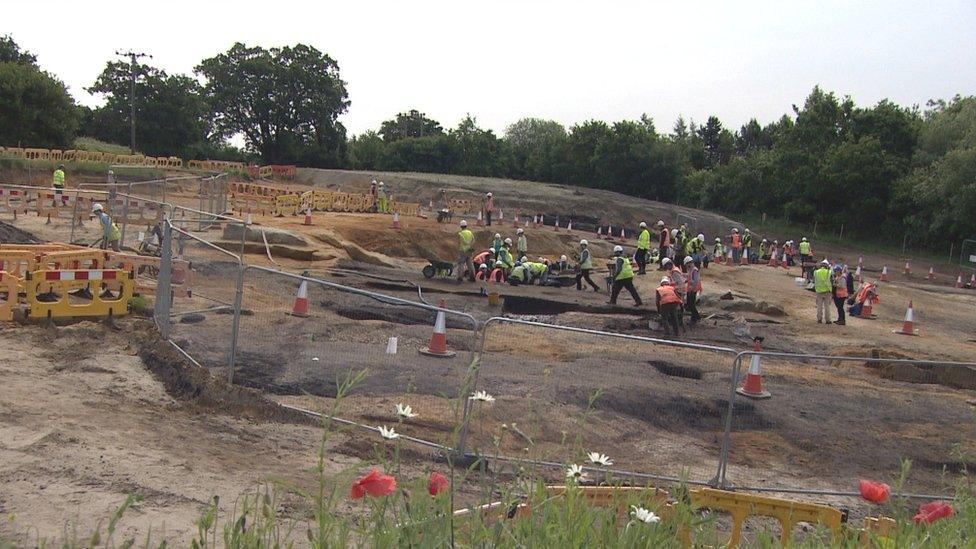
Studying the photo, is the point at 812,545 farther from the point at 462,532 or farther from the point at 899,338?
the point at 899,338

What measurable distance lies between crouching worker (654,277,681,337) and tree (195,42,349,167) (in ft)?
201

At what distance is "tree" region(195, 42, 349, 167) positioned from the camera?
7631 centimetres

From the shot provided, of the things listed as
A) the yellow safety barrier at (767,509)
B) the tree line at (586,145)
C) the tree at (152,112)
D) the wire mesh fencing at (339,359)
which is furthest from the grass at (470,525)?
the tree at (152,112)

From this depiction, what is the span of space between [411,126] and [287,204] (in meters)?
69.5

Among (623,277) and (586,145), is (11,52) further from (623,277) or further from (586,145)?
(623,277)

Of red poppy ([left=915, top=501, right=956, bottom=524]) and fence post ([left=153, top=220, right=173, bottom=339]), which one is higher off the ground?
red poppy ([left=915, top=501, right=956, bottom=524])

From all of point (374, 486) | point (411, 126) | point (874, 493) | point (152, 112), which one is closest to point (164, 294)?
point (374, 486)

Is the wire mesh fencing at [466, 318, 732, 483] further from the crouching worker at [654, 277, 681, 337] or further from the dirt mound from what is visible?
Answer: the dirt mound

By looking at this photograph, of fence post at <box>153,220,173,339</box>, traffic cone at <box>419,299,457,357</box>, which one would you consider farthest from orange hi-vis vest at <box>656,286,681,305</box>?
fence post at <box>153,220,173,339</box>

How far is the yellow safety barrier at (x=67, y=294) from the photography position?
455 inches

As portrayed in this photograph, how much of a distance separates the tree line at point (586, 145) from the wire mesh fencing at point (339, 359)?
46.0 m

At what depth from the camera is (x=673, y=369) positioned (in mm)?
10664

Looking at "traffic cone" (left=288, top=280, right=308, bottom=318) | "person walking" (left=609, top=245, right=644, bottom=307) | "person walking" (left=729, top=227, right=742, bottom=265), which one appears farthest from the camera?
"person walking" (left=729, top=227, right=742, bottom=265)

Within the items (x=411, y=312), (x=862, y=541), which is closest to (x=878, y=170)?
(x=411, y=312)
